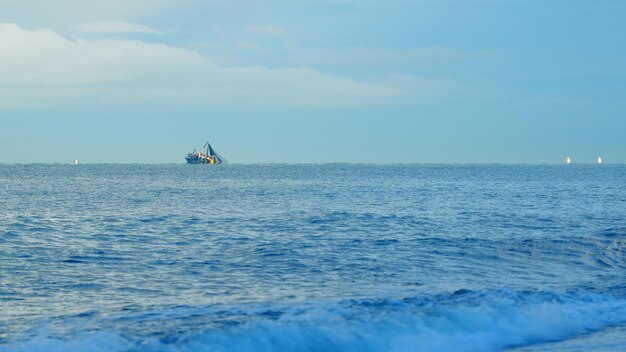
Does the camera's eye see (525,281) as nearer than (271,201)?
Yes

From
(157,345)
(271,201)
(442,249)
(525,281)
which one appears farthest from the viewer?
(271,201)

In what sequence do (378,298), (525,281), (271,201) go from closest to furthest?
1. (378,298)
2. (525,281)
3. (271,201)

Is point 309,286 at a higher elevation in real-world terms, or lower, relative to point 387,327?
higher

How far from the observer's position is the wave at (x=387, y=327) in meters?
Answer: 15.1

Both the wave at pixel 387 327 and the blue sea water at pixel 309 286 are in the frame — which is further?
the blue sea water at pixel 309 286

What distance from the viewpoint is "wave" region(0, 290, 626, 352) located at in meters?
15.1

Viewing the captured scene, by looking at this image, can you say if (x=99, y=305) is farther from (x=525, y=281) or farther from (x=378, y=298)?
(x=525, y=281)

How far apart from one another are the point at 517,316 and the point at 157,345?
9169 mm

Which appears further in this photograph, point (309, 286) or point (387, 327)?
point (309, 286)

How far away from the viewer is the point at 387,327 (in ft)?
55.3

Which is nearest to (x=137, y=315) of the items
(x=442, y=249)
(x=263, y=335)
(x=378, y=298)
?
(x=263, y=335)

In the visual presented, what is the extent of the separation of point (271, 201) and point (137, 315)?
43988 mm

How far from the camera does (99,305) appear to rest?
59.1 feet

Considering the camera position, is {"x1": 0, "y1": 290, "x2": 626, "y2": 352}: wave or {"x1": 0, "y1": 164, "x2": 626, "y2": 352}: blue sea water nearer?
{"x1": 0, "y1": 290, "x2": 626, "y2": 352}: wave
